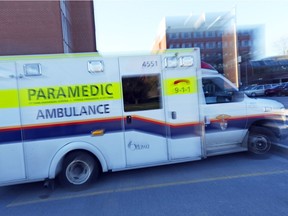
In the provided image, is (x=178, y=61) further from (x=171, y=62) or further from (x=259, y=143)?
(x=259, y=143)

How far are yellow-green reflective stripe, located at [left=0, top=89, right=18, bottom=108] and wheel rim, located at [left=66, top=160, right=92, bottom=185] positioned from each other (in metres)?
1.57

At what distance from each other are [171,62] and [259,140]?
305cm

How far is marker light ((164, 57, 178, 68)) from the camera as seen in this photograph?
5.16m

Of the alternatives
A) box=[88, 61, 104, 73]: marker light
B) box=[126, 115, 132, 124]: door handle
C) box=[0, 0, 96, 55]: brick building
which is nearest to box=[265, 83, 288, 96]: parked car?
box=[0, 0, 96, 55]: brick building

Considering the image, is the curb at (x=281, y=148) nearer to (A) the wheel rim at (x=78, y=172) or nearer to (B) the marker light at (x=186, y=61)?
(B) the marker light at (x=186, y=61)

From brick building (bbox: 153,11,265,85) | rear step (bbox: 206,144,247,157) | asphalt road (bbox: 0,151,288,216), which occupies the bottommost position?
asphalt road (bbox: 0,151,288,216)

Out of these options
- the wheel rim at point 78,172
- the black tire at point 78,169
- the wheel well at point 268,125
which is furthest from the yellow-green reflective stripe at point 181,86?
the wheel rim at point 78,172

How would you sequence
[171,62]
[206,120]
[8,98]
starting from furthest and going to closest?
[206,120] < [171,62] < [8,98]

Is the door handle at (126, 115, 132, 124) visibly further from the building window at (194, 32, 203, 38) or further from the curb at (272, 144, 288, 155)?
the building window at (194, 32, 203, 38)

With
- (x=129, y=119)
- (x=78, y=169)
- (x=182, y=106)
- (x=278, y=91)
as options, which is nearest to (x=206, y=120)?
(x=182, y=106)

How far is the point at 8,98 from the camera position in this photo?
14.7 ft

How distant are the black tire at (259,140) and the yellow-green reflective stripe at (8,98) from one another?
5.36m

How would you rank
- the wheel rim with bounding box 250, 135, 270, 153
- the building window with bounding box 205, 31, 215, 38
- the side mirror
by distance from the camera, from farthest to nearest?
the building window with bounding box 205, 31, 215, 38 → the wheel rim with bounding box 250, 135, 270, 153 → the side mirror

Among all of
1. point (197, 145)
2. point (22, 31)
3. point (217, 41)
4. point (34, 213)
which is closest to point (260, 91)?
point (217, 41)
